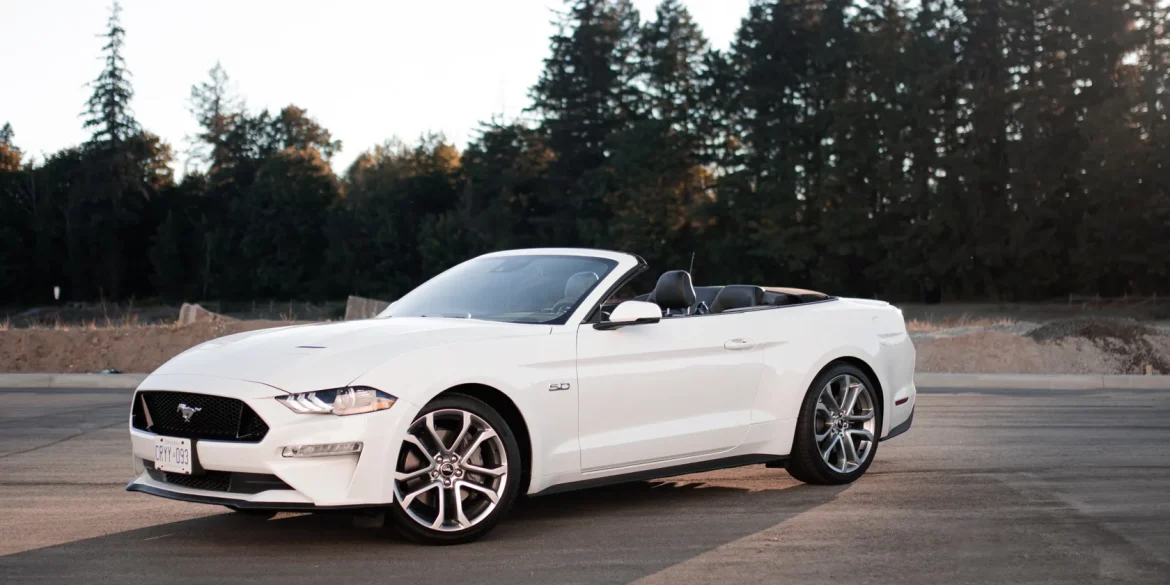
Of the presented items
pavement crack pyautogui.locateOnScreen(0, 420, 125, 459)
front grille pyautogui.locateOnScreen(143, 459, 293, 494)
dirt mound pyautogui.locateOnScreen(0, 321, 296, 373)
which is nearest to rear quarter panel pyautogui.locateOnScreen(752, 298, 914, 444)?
front grille pyautogui.locateOnScreen(143, 459, 293, 494)

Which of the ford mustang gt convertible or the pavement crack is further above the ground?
the ford mustang gt convertible

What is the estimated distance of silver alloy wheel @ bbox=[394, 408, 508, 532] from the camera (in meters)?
6.30

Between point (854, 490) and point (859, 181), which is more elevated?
point (859, 181)

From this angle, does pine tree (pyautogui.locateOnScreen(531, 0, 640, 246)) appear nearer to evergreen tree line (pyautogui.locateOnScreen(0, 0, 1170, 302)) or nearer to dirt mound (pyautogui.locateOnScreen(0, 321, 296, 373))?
evergreen tree line (pyautogui.locateOnScreen(0, 0, 1170, 302))

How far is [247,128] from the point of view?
339ft

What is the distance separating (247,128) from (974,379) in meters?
91.6

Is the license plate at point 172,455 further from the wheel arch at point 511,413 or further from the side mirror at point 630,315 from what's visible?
the side mirror at point 630,315

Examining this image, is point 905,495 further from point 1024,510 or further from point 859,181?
point 859,181

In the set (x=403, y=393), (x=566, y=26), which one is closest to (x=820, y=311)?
(x=403, y=393)

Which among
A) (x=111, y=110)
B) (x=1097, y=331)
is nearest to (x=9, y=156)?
(x=111, y=110)

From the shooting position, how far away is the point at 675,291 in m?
7.44

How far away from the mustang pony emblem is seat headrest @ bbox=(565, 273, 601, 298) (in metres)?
2.18

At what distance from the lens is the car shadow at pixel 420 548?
5852mm

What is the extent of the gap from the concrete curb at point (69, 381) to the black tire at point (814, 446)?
1327cm
